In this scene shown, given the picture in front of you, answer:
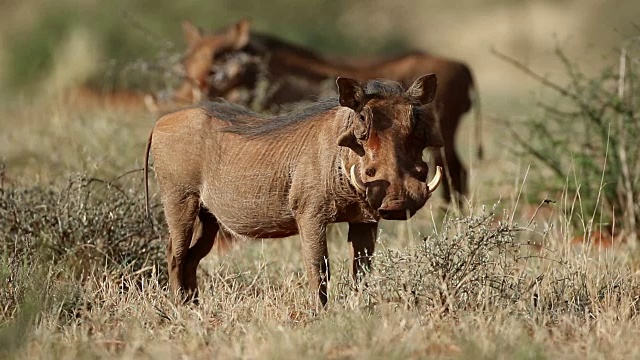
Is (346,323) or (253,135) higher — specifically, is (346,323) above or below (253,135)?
below

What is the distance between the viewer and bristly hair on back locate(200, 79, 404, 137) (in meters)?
4.93

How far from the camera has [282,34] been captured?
1953 cm

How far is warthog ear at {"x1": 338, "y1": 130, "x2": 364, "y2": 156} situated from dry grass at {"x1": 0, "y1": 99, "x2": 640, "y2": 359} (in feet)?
1.50

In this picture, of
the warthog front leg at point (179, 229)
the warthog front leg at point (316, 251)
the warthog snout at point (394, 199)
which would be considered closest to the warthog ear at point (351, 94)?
the warthog snout at point (394, 199)

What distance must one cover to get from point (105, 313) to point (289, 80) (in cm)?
521

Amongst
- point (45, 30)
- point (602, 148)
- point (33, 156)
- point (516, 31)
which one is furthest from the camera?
point (516, 31)

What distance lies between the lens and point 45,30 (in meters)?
19.1

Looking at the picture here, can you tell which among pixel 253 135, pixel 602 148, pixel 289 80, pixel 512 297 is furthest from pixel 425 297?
pixel 289 80

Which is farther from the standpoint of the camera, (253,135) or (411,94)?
(253,135)

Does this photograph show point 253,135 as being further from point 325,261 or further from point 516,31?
point 516,31

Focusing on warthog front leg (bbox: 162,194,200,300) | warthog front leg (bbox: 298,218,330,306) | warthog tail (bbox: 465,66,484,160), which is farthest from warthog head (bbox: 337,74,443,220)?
warthog tail (bbox: 465,66,484,160)

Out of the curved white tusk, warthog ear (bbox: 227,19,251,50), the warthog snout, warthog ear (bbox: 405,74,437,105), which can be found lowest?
the warthog snout

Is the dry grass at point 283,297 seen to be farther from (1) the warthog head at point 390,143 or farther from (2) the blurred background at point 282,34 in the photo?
(2) the blurred background at point 282,34

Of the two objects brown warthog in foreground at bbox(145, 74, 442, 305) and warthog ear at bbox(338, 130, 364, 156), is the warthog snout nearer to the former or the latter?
brown warthog in foreground at bbox(145, 74, 442, 305)
